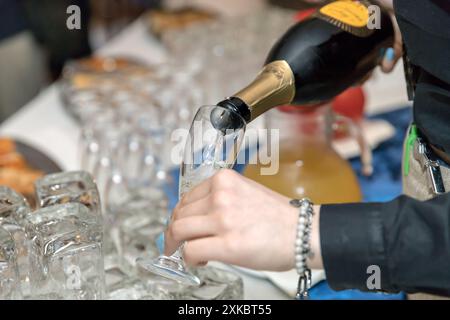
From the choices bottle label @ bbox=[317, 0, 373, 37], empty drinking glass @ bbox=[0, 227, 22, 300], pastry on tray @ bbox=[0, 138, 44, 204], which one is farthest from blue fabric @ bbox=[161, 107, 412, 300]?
empty drinking glass @ bbox=[0, 227, 22, 300]

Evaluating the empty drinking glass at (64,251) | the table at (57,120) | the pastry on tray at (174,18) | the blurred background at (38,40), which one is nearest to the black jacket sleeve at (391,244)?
the empty drinking glass at (64,251)

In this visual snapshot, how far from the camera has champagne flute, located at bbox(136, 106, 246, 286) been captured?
755 mm

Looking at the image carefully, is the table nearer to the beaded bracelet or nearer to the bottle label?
the bottle label

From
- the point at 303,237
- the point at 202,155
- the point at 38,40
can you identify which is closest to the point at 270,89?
the point at 202,155

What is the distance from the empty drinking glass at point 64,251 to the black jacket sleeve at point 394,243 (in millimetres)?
279

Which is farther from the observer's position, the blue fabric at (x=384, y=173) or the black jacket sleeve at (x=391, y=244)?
the blue fabric at (x=384, y=173)

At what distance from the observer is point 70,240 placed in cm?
77

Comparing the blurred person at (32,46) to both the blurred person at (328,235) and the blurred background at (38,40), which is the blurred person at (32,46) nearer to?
the blurred background at (38,40)

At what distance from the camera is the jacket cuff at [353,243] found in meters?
0.64

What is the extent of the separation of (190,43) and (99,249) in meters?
1.10

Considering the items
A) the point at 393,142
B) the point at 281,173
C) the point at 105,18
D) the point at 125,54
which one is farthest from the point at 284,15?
the point at 105,18

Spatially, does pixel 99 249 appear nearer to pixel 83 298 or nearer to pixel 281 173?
pixel 83 298

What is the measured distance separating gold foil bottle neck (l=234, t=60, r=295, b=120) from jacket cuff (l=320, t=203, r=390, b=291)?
17 centimetres
